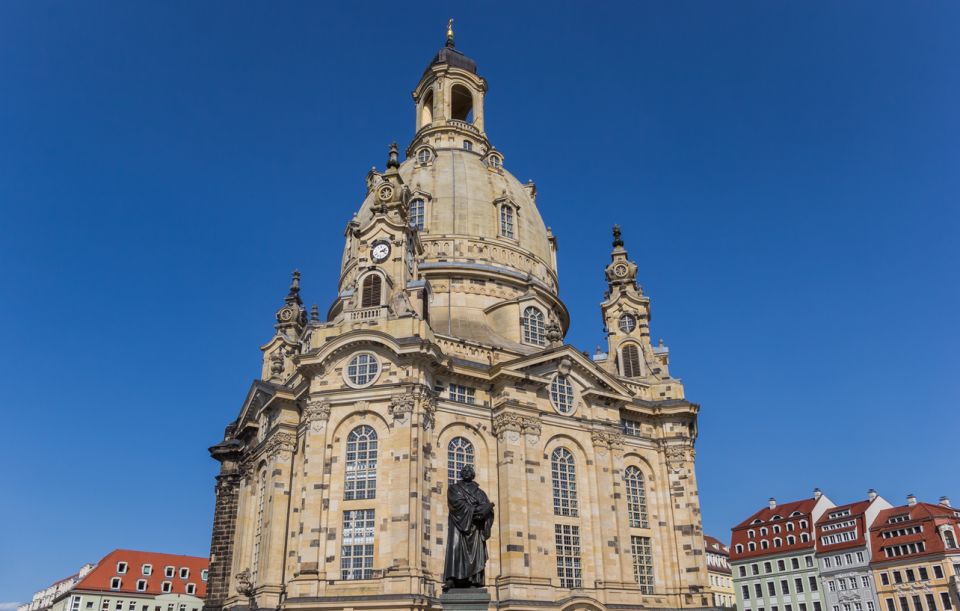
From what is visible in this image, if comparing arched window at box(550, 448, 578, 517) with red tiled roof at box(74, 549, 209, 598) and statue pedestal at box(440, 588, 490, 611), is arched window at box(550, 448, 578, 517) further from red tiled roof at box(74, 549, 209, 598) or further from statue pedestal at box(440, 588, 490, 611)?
red tiled roof at box(74, 549, 209, 598)

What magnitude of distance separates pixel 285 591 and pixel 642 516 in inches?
A: 827

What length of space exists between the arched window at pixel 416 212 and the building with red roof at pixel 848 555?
4978cm

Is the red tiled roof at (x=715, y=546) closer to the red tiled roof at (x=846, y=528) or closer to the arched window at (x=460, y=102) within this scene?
the red tiled roof at (x=846, y=528)

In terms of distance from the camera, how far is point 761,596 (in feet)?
248

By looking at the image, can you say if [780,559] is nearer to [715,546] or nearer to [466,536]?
[715,546]

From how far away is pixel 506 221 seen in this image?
2185 inches

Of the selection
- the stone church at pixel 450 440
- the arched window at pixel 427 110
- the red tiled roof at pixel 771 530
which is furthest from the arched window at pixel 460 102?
the red tiled roof at pixel 771 530

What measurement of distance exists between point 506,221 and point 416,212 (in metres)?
6.47

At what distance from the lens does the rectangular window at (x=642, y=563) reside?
44031 mm

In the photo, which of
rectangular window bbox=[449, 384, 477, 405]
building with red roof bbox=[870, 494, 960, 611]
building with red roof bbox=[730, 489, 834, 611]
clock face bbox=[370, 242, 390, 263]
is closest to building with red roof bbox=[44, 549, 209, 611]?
clock face bbox=[370, 242, 390, 263]

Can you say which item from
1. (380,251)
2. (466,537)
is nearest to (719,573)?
(380,251)

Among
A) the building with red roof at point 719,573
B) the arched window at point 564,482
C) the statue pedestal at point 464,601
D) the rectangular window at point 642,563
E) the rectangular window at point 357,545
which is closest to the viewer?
the statue pedestal at point 464,601

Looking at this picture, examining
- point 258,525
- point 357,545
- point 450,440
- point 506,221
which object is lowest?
point 357,545

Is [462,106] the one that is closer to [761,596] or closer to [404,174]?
→ [404,174]
